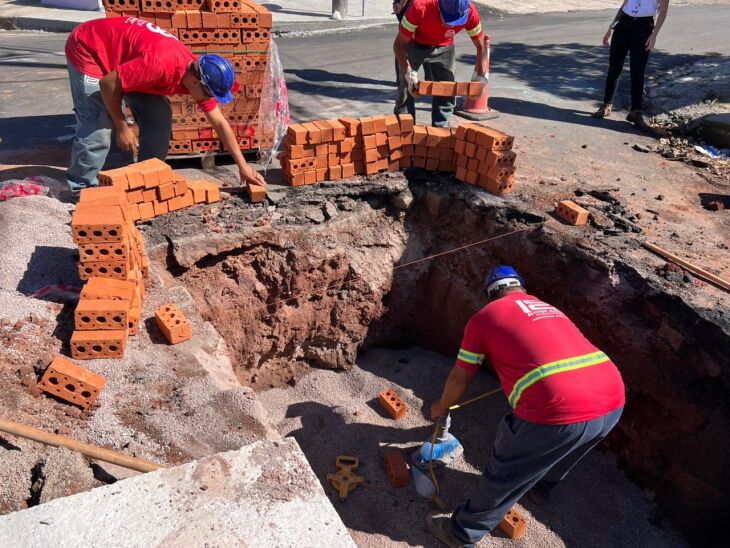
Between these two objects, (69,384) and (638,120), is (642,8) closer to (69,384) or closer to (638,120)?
(638,120)

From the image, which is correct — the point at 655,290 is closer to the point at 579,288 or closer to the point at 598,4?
the point at 579,288

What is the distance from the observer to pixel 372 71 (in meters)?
10.0

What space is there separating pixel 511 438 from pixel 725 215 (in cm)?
373

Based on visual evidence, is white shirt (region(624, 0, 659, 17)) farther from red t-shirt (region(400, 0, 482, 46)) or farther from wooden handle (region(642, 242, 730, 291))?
wooden handle (region(642, 242, 730, 291))

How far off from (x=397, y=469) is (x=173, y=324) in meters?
2.13

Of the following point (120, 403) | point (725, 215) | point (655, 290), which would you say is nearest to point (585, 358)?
point (655, 290)

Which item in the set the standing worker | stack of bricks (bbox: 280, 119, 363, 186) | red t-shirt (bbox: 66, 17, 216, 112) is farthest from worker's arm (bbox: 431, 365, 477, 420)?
the standing worker

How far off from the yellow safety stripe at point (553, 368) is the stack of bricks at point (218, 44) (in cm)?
425

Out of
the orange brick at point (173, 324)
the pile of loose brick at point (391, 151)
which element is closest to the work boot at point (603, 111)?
the pile of loose brick at point (391, 151)

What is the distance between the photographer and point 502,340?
3342 mm

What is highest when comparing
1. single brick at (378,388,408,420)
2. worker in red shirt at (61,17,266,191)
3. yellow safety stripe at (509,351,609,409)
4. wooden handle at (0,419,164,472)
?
worker in red shirt at (61,17,266,191)

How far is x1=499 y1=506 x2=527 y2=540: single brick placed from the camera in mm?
4240

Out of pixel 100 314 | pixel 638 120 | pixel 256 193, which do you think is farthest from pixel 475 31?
pixel 100 314

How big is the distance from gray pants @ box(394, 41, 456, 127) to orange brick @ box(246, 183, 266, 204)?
2.14 metres
